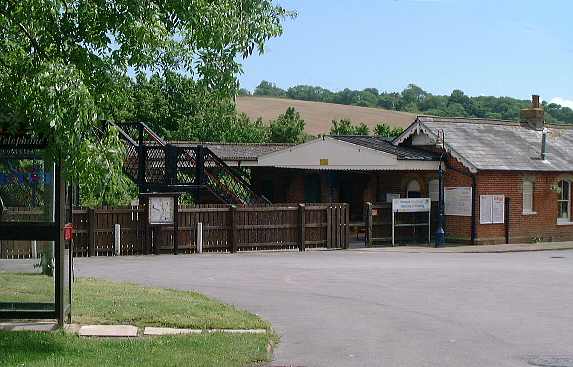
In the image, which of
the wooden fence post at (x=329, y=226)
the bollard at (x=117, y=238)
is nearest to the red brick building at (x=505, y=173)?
the wooden fence post at (x=329, y=226)

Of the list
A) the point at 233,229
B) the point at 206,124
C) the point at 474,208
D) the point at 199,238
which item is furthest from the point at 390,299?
the point at 206,124

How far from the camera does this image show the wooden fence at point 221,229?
Answer: 25.1m

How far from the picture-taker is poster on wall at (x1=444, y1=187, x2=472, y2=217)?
31.6 m

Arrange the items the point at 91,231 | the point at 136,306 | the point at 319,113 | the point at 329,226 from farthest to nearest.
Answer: the point at 319,113, the point at 329,226, the point at 91,231, the point at 136,306

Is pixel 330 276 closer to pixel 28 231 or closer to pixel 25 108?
pixel 28 231

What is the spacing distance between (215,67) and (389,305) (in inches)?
231

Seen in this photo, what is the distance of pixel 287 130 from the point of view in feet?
227

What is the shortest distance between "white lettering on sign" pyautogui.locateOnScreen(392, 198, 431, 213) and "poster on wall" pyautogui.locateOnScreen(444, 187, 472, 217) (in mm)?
1140

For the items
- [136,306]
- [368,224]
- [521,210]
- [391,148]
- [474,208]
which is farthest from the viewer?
[391,148]

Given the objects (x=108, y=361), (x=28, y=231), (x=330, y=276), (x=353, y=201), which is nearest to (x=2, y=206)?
(x=28, y=231)

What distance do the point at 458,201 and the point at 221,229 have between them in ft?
30.9

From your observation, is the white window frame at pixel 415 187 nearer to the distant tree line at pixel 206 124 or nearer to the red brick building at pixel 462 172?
the red brick building at pixel 462 172

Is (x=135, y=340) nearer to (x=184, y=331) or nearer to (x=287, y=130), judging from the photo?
(x=184, y=331)

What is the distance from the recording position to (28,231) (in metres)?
11.8
